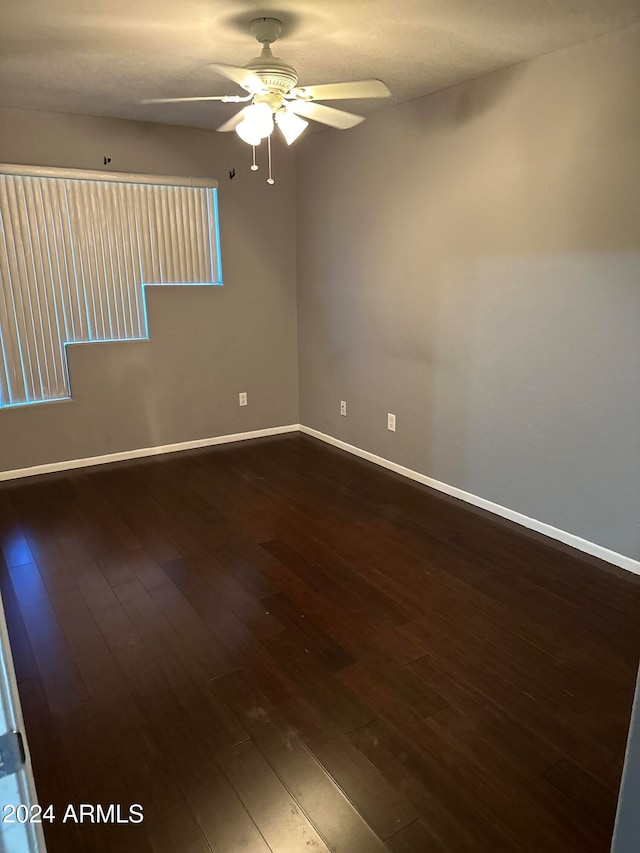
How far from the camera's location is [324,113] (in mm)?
2736

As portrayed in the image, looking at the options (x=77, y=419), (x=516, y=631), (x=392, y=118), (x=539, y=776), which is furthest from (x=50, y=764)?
(x=392, y=118)

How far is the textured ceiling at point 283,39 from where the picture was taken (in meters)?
2.32

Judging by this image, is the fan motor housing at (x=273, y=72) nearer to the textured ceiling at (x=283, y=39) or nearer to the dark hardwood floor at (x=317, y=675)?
the textured ceiling at (x=283, y=39)

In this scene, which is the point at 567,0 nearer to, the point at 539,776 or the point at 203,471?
the point at 539,776

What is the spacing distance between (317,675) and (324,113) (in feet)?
7.97

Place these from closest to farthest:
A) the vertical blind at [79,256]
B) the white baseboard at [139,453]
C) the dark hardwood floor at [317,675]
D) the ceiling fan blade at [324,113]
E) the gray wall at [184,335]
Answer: the dark hardwood floor at [317,675]
the ceiling fan blade at [324,113]
the vertical blind at [79,256]
the gray wall at [184,335]
the white baseboard at [139,453]

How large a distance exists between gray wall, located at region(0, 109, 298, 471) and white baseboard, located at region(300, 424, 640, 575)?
1.00 metres

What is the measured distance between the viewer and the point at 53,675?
2.18 metres

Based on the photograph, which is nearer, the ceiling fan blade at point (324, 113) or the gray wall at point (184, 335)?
the ceiling fan blade at point (324, 113)

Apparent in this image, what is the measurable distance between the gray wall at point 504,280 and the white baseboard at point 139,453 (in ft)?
3.02

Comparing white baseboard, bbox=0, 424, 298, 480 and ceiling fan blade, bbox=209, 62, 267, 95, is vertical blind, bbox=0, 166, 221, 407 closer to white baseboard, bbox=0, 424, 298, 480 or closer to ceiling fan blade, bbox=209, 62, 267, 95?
white baseboard, bbox=0, 424, 298, 480

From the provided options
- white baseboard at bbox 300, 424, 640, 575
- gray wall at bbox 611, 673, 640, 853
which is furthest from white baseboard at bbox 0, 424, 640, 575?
gray wall at bbox 611, 673, 640, 853

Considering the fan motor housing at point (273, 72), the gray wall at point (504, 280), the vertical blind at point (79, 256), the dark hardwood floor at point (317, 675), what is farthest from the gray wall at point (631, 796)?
the vertical blind at point (79, 256)

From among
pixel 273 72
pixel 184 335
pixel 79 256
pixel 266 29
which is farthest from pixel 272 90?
pixel 184 335
